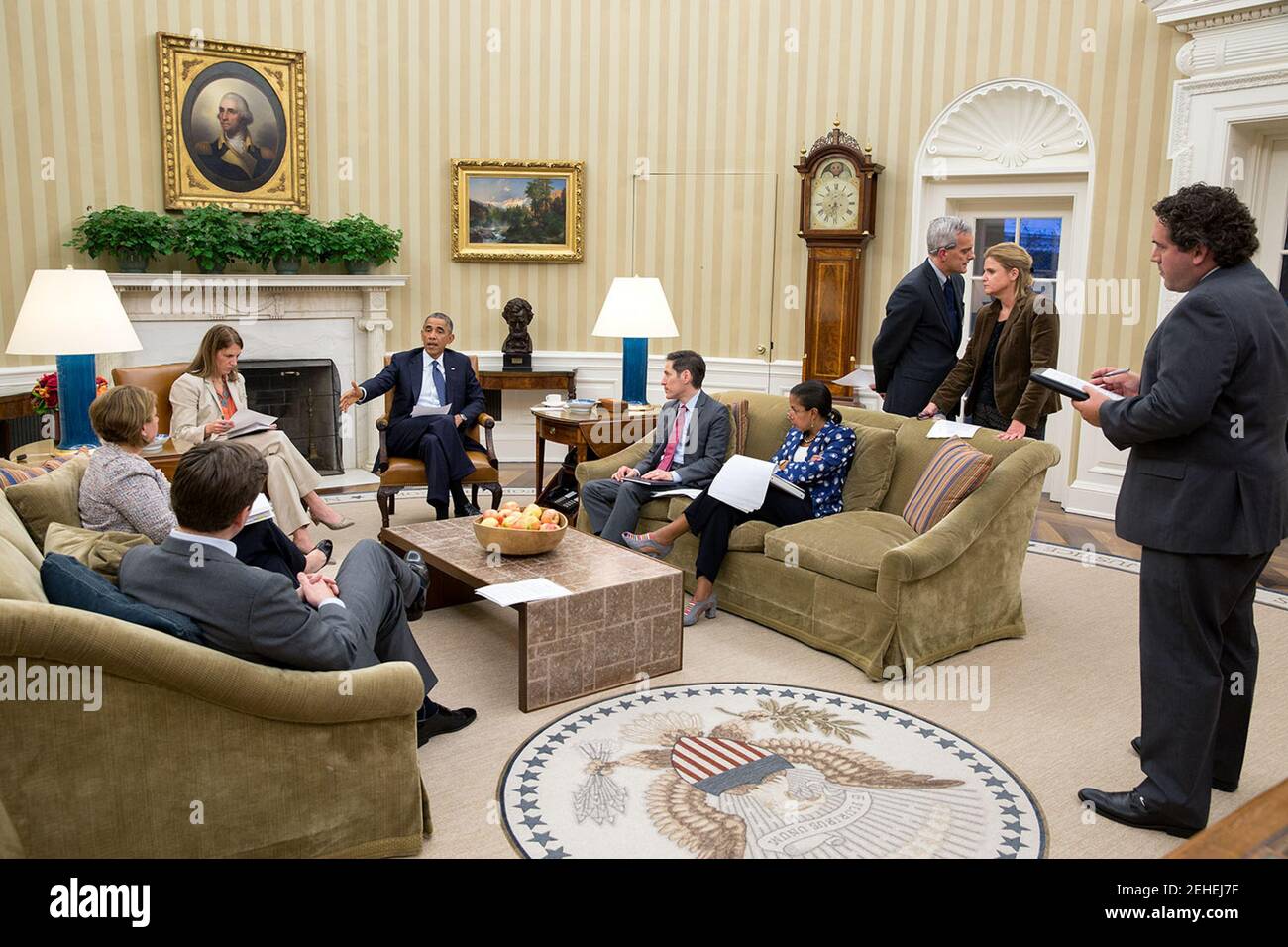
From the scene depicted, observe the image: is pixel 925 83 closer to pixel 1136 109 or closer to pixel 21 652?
pixel 1136 109

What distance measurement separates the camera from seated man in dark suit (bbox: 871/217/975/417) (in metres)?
5.38

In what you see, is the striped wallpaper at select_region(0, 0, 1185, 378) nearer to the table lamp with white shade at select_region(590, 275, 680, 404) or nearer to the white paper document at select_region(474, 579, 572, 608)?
the table lamp with white shade at select_region(590, 275, 680, 404)

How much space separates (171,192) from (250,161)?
60 centimetres

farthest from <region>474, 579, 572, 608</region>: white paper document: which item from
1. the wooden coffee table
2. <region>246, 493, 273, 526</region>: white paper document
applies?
<region>246, 493, 273, 526</region>: white paper document

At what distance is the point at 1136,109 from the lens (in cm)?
678

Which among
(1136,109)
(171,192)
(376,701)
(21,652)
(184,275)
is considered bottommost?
(376,701)

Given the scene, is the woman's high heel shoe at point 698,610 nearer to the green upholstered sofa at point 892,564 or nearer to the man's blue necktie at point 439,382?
the green upholstered sofa at point 892,564

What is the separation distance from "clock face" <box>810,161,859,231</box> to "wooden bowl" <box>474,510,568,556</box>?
4.31 meters

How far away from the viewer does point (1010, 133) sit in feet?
24.2

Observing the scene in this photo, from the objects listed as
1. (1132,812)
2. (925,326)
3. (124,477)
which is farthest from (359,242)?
(1132,812)

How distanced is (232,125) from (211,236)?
0.92 metres

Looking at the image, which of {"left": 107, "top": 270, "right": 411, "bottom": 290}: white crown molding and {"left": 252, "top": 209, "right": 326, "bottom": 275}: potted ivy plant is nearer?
{"left": 107, "top": 270, "right": 411, "bottom": 290}: white crown molding

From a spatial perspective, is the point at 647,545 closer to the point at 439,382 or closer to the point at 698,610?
the point at 698,610

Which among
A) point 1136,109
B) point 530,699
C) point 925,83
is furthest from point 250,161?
point 1136,109
